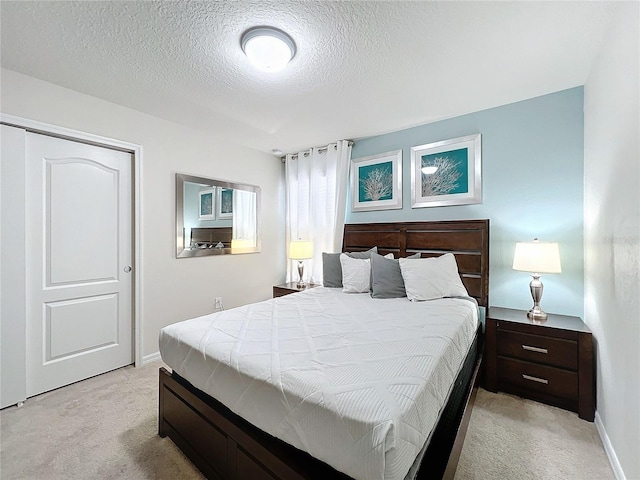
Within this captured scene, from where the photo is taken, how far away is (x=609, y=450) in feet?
5.35

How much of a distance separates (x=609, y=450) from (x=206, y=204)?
3.91 m

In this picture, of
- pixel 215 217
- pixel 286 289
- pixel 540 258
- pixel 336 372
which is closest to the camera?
pixel 336 372

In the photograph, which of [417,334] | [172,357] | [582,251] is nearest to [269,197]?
[172,357]

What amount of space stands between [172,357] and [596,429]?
2.79m

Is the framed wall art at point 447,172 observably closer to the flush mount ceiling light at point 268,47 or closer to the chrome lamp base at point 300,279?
the chrome lamp base at point 300,279

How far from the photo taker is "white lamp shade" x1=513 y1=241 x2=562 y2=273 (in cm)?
223

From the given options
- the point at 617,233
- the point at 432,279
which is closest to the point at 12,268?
the point at 432,279

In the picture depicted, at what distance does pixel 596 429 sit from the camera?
1872 millimetres

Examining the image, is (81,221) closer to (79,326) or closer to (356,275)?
(79,326)

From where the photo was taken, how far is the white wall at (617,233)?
133cm

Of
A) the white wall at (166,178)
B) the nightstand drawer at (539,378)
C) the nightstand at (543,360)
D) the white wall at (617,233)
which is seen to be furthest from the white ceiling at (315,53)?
the nightstand drawer at (539,378)

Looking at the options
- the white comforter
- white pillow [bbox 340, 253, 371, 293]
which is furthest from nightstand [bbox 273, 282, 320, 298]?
the white comforter

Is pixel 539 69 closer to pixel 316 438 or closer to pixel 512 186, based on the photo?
pixel 512 186

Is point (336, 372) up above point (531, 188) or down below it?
below
